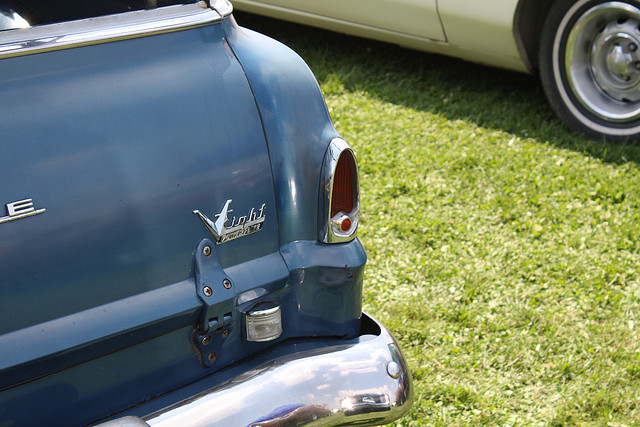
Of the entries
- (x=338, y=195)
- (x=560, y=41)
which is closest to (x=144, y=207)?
(x=338, y=195)

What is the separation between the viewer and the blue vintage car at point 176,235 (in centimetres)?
170

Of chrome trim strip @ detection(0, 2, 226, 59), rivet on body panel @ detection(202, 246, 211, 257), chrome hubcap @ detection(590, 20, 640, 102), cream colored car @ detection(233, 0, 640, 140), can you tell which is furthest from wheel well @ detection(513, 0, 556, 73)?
rivet on body panel @ detection(202, 246, 211, 257)

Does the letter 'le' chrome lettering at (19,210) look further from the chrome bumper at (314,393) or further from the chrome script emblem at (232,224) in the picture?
the chrome bumper at (314,393)

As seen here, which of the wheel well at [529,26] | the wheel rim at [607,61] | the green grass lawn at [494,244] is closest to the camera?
the green grass lawn at [494,244]

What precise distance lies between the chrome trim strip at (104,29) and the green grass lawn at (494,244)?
169 centimetres

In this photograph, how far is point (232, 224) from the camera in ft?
6.46

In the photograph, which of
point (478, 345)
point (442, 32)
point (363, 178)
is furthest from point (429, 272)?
point (442, 32)

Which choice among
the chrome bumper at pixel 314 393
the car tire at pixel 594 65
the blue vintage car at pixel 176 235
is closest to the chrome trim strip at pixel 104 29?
the blue vintage car at pixel 176 235

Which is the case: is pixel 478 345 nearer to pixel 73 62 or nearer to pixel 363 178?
pixel 363 178

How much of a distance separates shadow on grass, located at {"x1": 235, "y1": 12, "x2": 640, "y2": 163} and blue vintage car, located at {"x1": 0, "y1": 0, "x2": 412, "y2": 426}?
10.0ft

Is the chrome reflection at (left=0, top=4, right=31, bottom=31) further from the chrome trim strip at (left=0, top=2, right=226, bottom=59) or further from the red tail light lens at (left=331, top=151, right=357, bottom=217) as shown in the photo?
the red tail light lens at (left=331, top=151, right=357, bottom=217)

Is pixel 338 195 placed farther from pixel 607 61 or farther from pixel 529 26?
pixel 529 26

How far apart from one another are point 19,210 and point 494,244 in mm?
2754

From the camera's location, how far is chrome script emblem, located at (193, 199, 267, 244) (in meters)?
1.93
